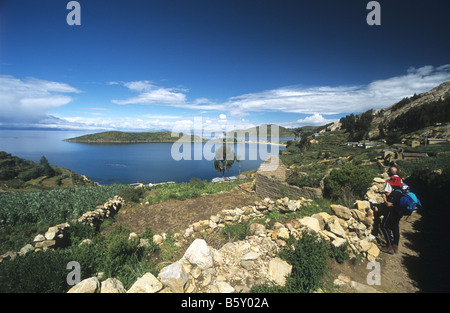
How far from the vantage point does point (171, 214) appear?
838 cm

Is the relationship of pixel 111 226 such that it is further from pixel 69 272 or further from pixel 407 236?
pixel 407 236

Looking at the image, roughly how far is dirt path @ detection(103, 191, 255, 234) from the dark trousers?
5854 mm

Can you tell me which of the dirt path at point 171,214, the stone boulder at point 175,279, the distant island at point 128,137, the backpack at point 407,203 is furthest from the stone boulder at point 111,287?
the distant island at point 128,137

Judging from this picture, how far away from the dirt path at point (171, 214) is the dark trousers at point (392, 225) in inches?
230

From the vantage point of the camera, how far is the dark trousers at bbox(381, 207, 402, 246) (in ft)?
14.0

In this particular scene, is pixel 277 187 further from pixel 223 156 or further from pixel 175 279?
pixel 223 156

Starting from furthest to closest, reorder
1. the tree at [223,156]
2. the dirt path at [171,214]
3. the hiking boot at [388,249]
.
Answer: the tree at [223,156]
the dirt path at [171,214]
the hiking boot at [388,249]

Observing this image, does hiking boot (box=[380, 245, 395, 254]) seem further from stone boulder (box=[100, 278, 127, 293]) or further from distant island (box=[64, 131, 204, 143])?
distant island (box=[64, 131, 204, 143])

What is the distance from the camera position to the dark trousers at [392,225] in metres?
4.25

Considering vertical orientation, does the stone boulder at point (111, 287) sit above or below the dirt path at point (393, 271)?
above

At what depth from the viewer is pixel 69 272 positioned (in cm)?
356

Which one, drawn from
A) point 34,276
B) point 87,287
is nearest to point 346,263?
point 87,287

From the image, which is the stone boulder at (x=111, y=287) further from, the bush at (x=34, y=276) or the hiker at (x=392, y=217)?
the hiker at (x=392, y=217)

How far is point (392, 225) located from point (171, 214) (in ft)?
26.7
